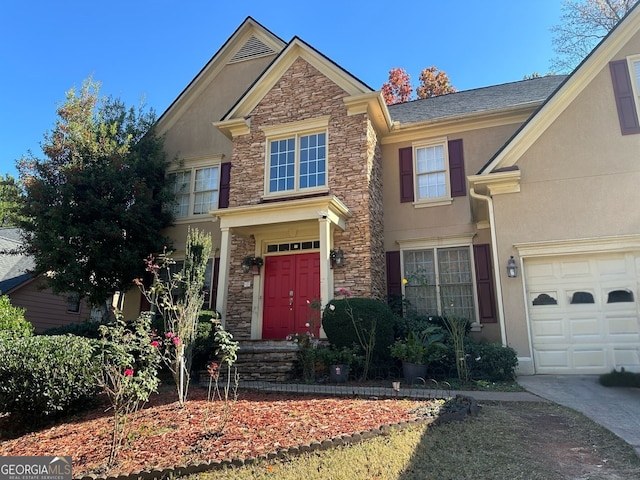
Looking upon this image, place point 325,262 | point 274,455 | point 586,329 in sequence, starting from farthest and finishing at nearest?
point 325,262, point 586,329, point 274,455

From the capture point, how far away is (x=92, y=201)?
36.2 feet

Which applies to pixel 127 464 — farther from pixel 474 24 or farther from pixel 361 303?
pixel 474 24

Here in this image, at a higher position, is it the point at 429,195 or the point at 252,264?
the point at 429,195

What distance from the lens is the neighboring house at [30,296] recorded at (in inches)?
589

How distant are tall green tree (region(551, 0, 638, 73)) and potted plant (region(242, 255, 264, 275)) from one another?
17.3 m

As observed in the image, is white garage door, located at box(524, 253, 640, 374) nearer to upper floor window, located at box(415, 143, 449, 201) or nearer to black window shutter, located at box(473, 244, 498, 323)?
black window shutter, located at box(473, 244, 498, 323)

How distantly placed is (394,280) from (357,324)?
3180 millimetres

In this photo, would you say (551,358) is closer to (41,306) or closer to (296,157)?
(296,157)

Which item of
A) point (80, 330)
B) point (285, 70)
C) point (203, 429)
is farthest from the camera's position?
point (285, 70)

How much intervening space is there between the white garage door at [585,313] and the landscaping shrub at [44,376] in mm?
7791

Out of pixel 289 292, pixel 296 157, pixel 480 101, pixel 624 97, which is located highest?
pixel 480 101

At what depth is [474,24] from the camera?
35.9 ft

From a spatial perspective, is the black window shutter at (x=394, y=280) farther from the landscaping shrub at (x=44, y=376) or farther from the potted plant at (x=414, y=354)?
the landscaping shrub at (x=44, y=376)

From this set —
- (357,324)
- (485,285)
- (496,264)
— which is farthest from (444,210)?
(357,324)
